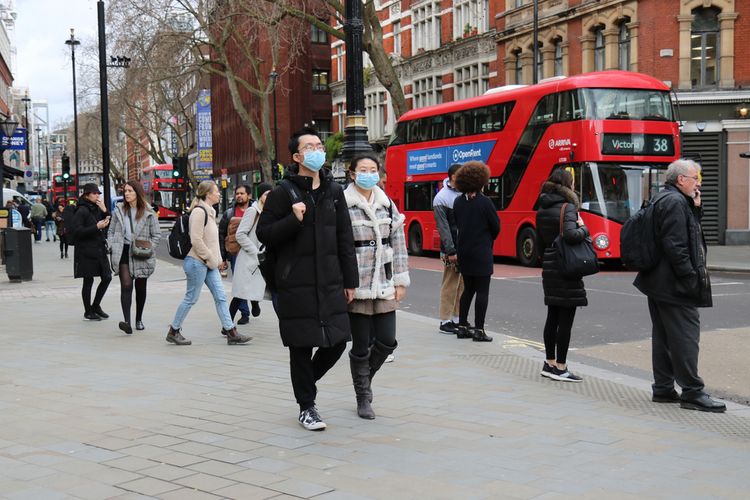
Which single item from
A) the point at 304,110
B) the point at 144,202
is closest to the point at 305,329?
the point at 144,202

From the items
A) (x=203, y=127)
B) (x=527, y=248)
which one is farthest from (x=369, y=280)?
(x=203, y=127)

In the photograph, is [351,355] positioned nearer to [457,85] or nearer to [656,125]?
[656,125]

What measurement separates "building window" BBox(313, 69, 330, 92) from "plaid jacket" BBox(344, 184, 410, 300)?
211ft

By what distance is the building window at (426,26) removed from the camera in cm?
4391

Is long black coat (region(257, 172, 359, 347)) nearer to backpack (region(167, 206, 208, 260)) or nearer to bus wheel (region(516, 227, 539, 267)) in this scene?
backpack (region(167, 206, 208, 260))

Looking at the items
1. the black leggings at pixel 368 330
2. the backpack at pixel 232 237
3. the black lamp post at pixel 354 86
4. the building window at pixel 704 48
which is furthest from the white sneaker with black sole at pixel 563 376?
the building window at pixel 704 48

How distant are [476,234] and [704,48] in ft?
72.9

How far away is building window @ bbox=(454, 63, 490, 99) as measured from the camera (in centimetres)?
3938

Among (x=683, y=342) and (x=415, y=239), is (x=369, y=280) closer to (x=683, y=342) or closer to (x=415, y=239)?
(x=683, y=342)

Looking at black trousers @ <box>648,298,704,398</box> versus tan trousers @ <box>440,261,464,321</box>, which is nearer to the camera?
black trousers @ <box>648,298,704,398</box>

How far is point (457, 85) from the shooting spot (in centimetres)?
4175

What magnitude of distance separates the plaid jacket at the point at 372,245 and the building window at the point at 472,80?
3358 cm

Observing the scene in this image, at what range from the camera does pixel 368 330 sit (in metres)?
6.28

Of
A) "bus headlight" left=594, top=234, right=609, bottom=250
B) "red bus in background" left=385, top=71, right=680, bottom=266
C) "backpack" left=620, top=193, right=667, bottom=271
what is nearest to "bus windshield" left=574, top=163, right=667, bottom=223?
"red bus in background" left=385, top=71, right=680, bottom=266
